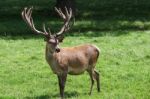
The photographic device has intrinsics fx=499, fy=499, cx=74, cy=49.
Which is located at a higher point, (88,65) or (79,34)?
(88,65)

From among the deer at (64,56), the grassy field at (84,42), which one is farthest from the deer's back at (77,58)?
the grassy field at (84,42)

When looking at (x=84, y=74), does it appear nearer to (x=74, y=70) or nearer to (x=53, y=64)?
→ (x=74, y=70)

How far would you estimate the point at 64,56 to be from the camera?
10.7 m

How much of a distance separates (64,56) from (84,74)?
2.79 m

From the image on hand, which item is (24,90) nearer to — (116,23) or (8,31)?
(8,31)

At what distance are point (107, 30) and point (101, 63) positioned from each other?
723 centimetres

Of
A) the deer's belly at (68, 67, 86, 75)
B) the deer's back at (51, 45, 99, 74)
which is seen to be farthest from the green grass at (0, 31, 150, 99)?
the deer's back at (51, 45, 99, 74)

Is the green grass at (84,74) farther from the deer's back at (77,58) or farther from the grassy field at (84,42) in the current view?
the deer's back at (77,58)

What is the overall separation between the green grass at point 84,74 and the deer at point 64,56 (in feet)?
1.96

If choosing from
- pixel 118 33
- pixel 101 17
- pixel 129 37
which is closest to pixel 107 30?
pixel 118 33

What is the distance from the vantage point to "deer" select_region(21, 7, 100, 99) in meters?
10.1

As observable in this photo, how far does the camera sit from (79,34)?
20.8 meters

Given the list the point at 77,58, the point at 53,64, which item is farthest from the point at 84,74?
the point at 53,64

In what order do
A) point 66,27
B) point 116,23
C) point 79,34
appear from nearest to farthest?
point 66,27
point 79,34
point 116,23
